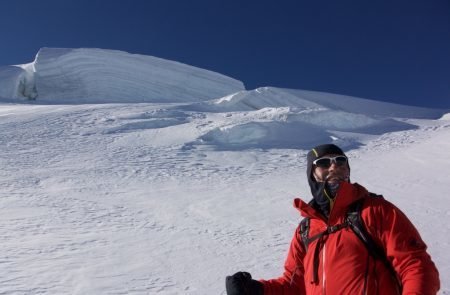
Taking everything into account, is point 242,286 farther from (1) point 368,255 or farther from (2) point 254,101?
(2) point 254,101

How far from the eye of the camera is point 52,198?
635cm

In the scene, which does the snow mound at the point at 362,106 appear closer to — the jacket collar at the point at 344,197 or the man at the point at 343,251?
the man at the point at 343,251

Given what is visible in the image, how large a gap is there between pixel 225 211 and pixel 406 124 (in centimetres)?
890

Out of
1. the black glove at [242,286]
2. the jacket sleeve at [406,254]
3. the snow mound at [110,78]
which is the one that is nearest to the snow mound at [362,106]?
A: the snow mound at [110,78]

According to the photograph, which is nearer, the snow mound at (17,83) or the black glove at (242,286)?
the black glove at (242,286)

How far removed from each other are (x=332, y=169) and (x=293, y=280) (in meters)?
0.51

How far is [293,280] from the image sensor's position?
2031 mm

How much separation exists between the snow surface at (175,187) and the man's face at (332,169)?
1.95 m

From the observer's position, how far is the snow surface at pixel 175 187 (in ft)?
13.3

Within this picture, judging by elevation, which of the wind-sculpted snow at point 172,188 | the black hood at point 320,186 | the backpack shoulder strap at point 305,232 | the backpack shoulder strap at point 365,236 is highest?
the black hood at point 320,186

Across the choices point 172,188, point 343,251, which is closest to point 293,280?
point 343,251

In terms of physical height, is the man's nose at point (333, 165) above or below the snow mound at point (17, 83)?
above

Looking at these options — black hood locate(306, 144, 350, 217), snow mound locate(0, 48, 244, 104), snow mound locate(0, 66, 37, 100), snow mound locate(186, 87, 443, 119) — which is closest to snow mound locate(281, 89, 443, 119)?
snow mound locate(186, 87, 443, 119)

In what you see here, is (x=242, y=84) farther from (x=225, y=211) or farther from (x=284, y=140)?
(x=225, y=211)
